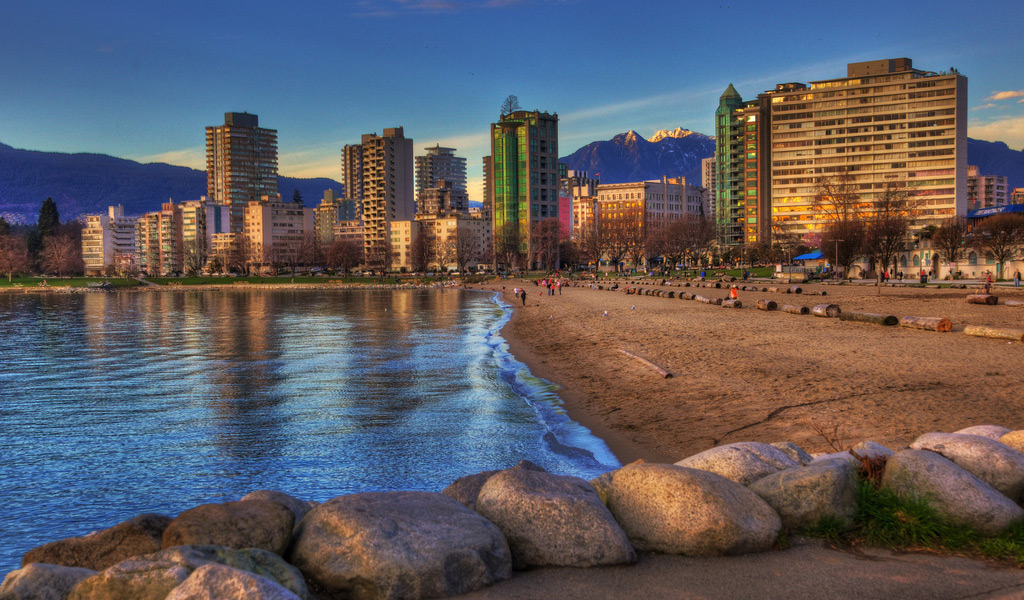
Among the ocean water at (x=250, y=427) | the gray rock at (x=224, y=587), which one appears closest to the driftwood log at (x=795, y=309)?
the ocean water at (x=250, y=427)

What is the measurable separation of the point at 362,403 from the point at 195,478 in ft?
22.8

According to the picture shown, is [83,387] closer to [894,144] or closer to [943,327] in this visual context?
[943,327]

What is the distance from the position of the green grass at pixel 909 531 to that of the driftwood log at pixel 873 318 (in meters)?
24.9

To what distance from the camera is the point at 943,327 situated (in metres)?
26.1

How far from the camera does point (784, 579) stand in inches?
225

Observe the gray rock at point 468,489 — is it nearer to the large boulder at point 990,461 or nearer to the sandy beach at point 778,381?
the large boulder at point 990,461

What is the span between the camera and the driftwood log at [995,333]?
2220 cm

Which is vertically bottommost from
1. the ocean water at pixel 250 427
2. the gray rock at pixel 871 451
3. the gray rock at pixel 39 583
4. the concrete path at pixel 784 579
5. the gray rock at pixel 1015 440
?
the ocean water at pixel 250 427

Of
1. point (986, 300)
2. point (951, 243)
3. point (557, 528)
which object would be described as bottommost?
point (986, 300)

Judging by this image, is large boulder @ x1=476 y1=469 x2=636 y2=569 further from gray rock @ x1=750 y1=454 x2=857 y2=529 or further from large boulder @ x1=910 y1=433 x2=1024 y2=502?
large boulder @ x1=910 y1=433 x2=1024 y2=502

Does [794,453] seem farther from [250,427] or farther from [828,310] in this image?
[828,310]

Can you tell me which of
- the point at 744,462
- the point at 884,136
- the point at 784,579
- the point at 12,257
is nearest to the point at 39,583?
the point at 784,579

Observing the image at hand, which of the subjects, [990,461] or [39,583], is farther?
[990,461]

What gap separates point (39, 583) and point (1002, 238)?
83543mm
